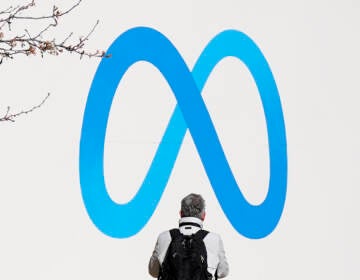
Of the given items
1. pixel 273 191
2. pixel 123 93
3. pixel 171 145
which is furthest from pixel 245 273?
pixel 123 93

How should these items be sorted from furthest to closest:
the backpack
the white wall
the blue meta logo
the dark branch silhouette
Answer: the blue meta logo
the white wall
the backpack
the dark branch silhouette

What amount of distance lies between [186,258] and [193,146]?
2.23 meters

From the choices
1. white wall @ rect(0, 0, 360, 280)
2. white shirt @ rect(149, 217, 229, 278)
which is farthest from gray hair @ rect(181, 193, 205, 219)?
A: white wall @ rect(0, 0, 360, 280)

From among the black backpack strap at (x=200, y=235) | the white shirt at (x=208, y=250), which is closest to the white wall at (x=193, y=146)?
the white shirt at (x=208, y=250)

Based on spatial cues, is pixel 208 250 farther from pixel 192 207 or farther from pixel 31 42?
pixel 31 42

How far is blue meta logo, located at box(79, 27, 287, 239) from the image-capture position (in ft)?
16.8

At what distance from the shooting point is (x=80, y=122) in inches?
197

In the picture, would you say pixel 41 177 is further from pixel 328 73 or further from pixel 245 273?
pixel 328 73

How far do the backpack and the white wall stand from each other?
4.89 ft

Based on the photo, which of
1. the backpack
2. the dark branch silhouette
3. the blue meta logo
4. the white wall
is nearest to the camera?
the dark branch silhouette

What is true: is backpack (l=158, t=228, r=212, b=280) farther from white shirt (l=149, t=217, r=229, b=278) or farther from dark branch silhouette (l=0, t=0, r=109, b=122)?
dark branch silhouette (l=0, t=0, r=109, b=122)

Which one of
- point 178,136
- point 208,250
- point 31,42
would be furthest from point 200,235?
point 178,136

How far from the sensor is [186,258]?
3.50 m

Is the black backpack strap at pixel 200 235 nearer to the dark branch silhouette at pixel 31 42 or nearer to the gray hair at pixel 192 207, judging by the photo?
the gray hair at pixel 192 207
